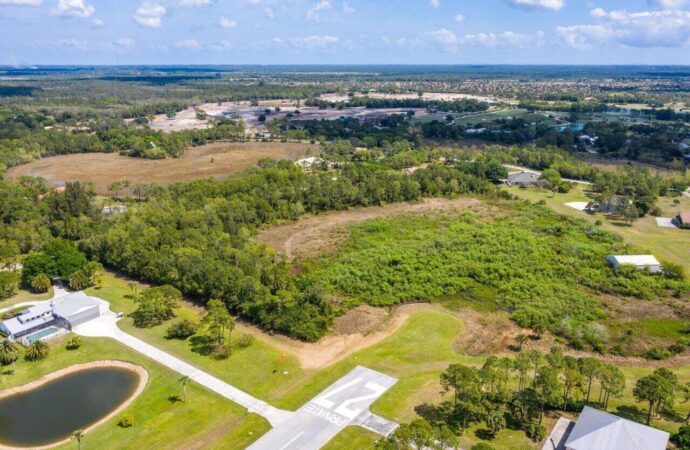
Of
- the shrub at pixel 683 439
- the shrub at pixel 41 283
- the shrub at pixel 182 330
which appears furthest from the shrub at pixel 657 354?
the shrub at pixel 41 283

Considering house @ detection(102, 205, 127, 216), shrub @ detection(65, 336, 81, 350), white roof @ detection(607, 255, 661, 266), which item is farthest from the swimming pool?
white roof @ detection(607, 255, 661, 266)

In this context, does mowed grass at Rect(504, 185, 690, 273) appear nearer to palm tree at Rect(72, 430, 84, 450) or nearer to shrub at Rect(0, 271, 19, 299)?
palm tree at Rect(72, 430, 84, 450)

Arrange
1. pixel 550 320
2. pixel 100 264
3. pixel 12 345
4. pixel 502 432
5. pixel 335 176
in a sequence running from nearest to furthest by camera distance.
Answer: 1. pixel 502 432
2. pixel 12 345
3. pixel 550 320
4. pixel 100 264
5. pixel 335 176

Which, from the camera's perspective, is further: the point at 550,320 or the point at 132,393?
the point at 550,320

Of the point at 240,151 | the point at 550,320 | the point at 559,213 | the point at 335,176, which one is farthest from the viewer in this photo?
the point at 240,151

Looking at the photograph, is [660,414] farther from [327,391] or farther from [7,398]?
[7,398]

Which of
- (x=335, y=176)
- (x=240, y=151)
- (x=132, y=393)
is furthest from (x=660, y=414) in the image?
(x=240, y=151)

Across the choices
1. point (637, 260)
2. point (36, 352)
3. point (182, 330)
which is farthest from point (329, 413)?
point (637, 260)
